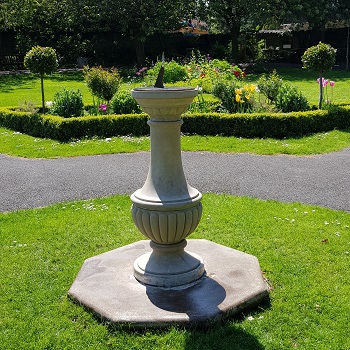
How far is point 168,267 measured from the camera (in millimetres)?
4191

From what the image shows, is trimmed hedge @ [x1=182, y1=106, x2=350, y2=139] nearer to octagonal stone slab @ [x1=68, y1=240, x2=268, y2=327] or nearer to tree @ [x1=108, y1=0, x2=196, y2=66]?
octagonal stone slab @ [x1=68, y1=240, x2=268, y2=327]

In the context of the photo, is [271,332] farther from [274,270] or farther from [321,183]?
[321,183]

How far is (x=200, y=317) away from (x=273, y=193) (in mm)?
3925

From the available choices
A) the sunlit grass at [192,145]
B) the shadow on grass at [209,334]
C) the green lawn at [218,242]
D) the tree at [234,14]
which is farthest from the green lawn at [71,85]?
the shadow on grass at [209,334]

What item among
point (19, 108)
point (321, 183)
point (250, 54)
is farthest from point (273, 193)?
point (250, 54)

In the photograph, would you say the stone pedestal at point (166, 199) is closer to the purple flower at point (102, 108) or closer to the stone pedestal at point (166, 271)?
the stone pedestal at point (166, 271)

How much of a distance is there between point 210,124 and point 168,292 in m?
8.00

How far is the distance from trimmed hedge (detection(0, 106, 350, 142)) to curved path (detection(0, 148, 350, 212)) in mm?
1675

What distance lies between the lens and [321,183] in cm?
775

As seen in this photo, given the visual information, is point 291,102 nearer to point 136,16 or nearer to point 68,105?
point 68,105

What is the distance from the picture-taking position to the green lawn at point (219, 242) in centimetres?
352

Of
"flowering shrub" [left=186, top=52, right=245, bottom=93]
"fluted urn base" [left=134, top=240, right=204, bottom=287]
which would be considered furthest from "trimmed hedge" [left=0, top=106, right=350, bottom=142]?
"fluted urn base" [left=134, top=240, right=204, bottom=287]

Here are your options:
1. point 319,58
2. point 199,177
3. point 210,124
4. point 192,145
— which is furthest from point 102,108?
point 319,58

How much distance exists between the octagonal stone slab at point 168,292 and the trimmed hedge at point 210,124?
6.99m
